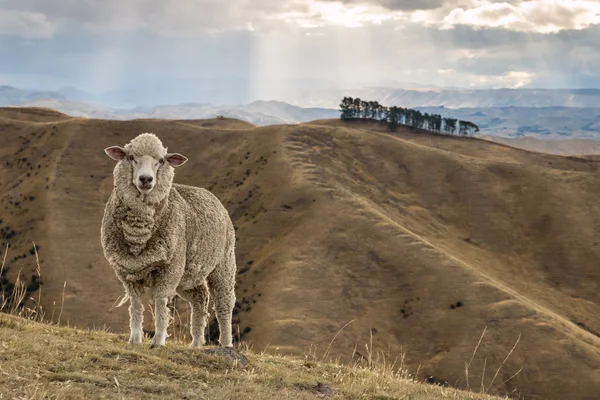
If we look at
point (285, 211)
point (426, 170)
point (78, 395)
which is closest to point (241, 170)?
point (285, 211)

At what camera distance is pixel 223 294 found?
467 inches

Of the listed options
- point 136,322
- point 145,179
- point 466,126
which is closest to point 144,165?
point 145,179

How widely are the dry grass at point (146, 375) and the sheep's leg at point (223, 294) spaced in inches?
61.1

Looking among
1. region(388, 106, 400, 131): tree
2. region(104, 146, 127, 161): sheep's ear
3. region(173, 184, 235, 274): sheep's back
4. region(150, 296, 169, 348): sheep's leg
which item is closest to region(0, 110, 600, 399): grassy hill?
region(173, 184, 235, 274): sheep's back

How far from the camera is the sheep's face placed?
9094 millimetres

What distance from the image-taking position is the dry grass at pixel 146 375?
262 inches

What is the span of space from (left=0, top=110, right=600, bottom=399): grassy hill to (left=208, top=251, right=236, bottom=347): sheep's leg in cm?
3035

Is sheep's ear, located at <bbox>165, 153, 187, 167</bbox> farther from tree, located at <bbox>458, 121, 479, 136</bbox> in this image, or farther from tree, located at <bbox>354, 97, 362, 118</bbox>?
tree, located at <bbox>458, 121, 479, 136</bbox>

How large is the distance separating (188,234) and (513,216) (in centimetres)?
9092

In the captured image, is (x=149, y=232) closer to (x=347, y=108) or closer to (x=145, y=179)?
(x=145, y=179)

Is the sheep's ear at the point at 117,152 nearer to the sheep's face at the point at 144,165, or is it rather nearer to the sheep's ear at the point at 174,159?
the sheep's face at the point at 144,165

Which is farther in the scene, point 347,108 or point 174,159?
point 347,108

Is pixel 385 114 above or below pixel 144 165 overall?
above

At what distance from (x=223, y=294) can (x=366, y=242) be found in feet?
188
